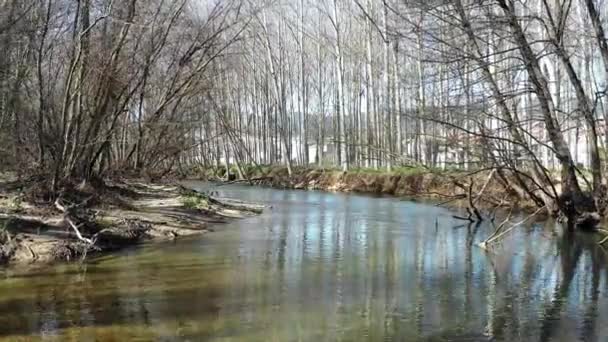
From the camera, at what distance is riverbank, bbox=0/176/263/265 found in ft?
44.3

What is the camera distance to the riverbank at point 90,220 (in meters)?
13.5

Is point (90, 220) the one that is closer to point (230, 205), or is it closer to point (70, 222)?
point (70, 222)

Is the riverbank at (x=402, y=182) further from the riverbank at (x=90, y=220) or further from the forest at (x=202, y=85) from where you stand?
the riverbank at (x=90, y=220)

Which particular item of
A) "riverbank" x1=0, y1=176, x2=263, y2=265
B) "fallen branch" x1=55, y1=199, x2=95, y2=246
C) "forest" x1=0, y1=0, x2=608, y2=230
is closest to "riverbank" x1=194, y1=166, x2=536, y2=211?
"forest" x1=0, y1=0, x2=608, y2=230

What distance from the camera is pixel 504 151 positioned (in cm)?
1844

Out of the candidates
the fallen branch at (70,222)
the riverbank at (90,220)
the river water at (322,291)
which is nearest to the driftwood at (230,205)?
the riverbank at (90,220)

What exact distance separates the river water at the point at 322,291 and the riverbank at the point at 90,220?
740 mm

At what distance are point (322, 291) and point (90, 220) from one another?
23.7ft

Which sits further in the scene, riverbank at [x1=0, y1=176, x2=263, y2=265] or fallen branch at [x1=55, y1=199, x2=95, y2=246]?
fallen branch at [x1=55, y1=199, x2=95, y2=246]

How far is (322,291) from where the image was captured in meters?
10.9

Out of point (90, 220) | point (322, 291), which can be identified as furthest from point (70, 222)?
point (322, 291)

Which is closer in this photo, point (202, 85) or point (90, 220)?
point (90, 220)

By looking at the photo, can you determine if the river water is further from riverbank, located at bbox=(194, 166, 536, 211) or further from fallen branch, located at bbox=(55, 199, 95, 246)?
riverbank, located at bbox=(194, 166, 536, 211)

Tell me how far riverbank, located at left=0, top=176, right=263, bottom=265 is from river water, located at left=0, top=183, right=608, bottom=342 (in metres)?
0.74
